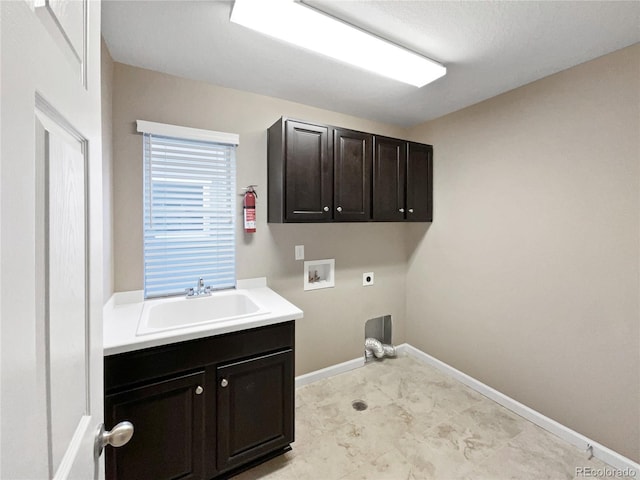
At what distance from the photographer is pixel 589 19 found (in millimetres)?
1445

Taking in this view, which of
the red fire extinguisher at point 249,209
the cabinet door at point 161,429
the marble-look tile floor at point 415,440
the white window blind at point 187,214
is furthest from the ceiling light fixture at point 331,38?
the marble-look tile floor at point 415,440

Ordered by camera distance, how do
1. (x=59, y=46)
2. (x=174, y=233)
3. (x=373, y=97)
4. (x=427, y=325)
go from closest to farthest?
(x=59, y=46)
(x=174, y=233)
(x=373, y=97)
(x=427, y=325)

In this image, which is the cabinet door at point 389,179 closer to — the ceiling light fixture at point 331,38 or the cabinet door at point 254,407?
the ceiling light fixture at point 331,38

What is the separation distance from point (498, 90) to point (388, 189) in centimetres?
108

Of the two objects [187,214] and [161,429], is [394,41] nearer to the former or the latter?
[187,214]

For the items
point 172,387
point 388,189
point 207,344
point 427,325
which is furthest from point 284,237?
point 427,325

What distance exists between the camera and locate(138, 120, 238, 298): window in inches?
77.3

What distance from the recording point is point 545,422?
6.68ft

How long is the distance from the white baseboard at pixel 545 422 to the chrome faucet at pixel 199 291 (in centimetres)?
224

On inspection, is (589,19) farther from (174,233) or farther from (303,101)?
(174,233)

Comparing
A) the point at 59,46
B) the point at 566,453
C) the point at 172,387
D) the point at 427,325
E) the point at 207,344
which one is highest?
the point at 59,46

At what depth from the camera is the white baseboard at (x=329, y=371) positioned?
256 cm

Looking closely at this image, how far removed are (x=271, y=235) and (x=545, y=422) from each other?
241 centimetres

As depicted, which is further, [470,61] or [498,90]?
[498,90]
